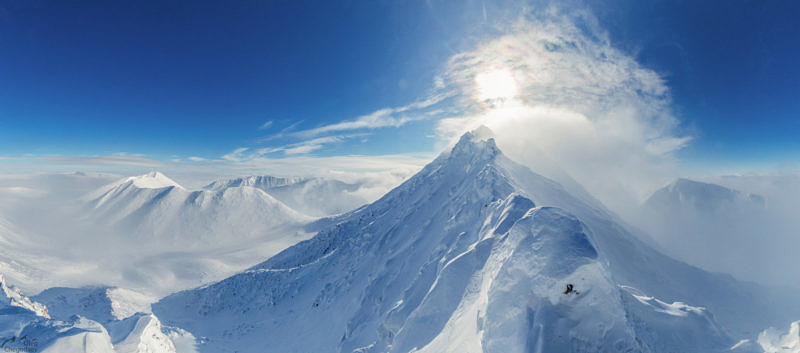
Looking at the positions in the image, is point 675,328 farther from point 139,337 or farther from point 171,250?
point 171,250

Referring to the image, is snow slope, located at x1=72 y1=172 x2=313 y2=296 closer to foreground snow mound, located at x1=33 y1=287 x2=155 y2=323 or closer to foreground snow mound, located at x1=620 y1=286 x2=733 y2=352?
foreground snow mound, located at x1=33 y1=287 x2=155 y2=323

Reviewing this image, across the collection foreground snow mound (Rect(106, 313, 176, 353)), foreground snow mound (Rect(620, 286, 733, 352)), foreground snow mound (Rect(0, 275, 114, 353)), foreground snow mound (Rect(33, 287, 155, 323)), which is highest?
foreground snow mound (Rect(620, 286, 733, 352))

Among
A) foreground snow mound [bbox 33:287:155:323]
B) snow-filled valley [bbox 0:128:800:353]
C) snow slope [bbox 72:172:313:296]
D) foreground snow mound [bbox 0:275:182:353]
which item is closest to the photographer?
snow-filled valley [bbox 0:128:800:353]

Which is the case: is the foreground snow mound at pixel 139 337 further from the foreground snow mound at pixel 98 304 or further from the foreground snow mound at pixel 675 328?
the foreground snow mound at pixel 98 304

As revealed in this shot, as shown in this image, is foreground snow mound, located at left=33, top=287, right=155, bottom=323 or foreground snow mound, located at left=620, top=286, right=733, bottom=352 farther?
foreground snow mound, located at left=33, top=287, right=155, bottom=323

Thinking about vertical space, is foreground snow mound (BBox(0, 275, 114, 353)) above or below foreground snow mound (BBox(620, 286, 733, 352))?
below

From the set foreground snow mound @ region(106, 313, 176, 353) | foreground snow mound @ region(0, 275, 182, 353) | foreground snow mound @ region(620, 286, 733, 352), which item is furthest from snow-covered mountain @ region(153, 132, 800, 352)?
foreground snow mound @ region(0, 275, 182, 353)
